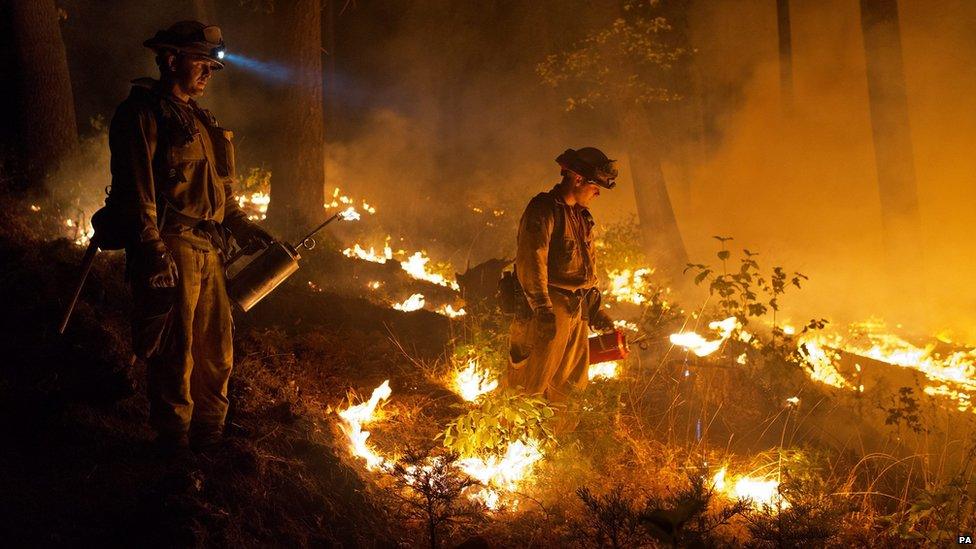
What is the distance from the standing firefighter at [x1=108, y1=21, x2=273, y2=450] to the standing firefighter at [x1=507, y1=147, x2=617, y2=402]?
2.04m

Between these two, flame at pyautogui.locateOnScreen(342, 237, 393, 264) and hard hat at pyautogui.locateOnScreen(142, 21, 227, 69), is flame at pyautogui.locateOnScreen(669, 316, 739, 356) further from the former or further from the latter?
flame at pyautogui.locateOnScreen(342, 237, 393, 264)

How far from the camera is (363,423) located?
5391 mm

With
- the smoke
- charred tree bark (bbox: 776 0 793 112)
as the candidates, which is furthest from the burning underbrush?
charred tree bark (bbox: 776 0 793 112)

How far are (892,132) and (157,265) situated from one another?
12.3 meters

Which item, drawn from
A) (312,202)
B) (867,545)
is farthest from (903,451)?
(312,202)

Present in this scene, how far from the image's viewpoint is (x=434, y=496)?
3.83 metres

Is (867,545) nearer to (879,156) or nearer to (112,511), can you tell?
(112,511)

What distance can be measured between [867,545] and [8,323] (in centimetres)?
611

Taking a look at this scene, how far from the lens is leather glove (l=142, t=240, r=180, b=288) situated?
3.55 metres

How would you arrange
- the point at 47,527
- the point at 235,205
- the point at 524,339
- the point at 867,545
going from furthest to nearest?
the point at 524,339, the point at 867,545, the point at 235,205, the point at 47,527

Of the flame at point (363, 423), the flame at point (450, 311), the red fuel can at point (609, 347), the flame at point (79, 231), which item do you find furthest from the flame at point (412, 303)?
the red fuel can at point (609, 347)

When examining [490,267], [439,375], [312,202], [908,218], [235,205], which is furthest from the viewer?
[908,218]

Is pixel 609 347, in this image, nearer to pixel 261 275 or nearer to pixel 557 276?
pixel 557 276

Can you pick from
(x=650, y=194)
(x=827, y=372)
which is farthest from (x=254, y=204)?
(x=827, y=372)
